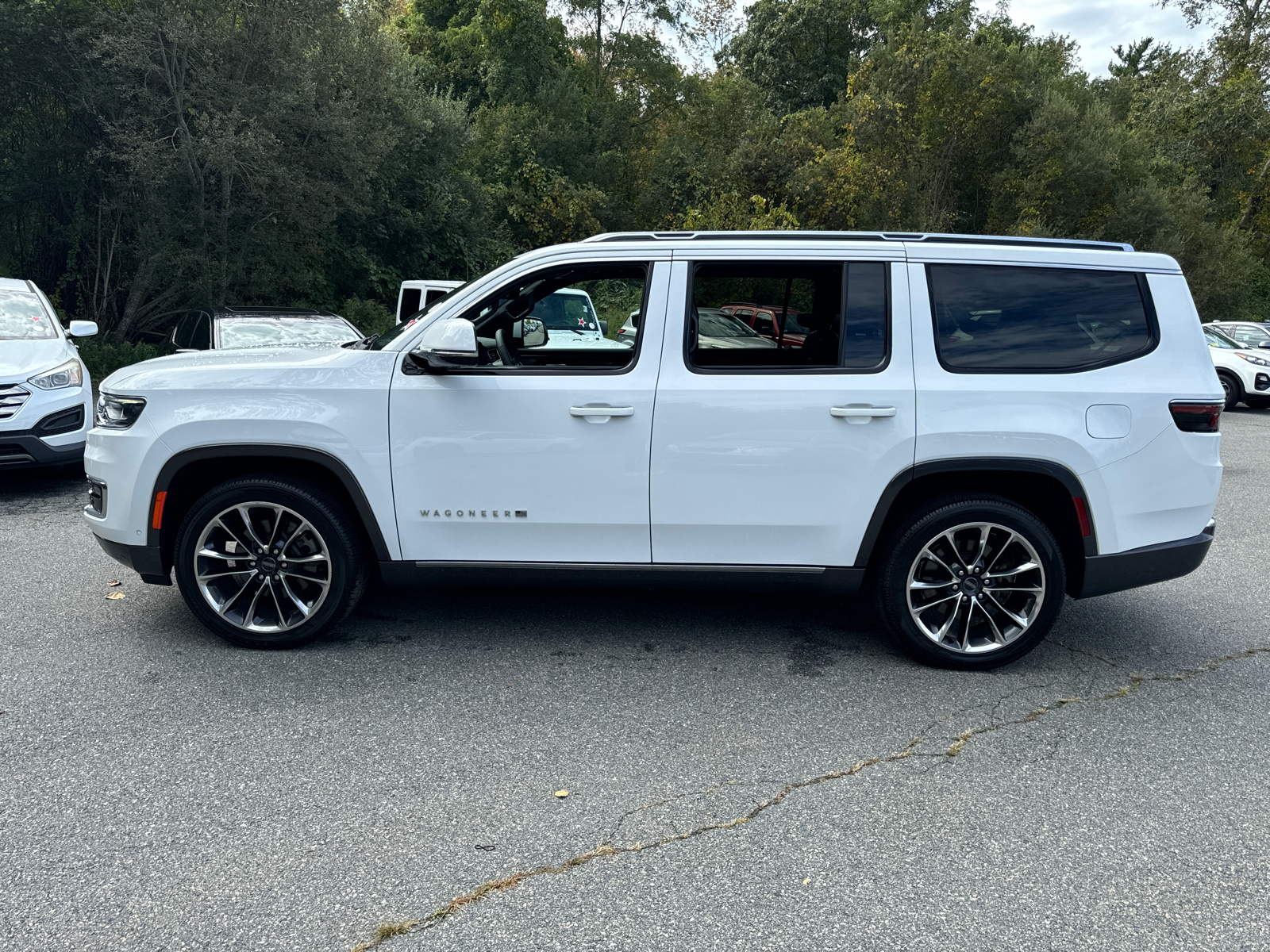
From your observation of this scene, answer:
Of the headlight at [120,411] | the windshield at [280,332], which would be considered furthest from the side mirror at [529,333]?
the windshield at [280,332]

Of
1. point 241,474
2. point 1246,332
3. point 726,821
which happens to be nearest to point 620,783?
point 726,821

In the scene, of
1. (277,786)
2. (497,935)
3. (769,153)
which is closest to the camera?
(497,935)

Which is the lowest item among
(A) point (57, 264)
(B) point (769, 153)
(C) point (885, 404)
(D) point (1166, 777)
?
(D) point (1166, 777)

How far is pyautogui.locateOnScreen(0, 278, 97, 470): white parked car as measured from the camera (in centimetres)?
765

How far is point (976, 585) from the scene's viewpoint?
4465 millimetres

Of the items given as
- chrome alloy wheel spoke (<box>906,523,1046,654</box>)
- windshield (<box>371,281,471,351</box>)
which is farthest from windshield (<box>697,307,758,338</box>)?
chrome alloy wheel spoke (<box>906,523,1046,654</box>)

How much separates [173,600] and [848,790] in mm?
3816

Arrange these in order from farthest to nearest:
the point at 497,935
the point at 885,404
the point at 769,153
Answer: the point at 769,153
the point at 885,404
the point at 497,935

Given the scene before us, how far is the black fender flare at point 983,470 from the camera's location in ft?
14.2

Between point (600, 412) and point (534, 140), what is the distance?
26745 mm

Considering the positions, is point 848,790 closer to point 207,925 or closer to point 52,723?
point 207,925

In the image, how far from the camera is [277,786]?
336cm

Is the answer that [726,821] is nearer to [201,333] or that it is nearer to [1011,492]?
[1011,492]

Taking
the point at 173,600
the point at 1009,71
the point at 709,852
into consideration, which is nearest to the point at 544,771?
the point at 709,852
